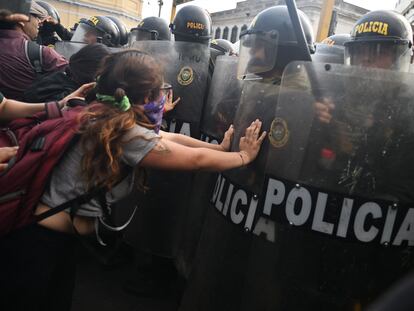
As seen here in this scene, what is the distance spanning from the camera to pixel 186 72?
3.17 metres

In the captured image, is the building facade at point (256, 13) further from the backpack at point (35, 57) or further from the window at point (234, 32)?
the backpack at point (35, 57)

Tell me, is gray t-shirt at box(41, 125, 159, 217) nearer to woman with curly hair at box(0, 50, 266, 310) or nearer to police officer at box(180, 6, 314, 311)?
woman with curly hair at box(0, 50, 266, 310)

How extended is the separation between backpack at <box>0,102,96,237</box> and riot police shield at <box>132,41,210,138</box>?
1.47 meters

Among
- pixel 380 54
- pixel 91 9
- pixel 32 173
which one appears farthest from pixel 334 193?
pixel 91 9

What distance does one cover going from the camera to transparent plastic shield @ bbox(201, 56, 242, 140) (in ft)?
8.71

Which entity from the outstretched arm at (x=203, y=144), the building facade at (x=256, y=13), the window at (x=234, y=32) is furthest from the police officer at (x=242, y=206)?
the window at (x=234, y=32)

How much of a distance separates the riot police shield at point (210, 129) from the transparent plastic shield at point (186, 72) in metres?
0.12

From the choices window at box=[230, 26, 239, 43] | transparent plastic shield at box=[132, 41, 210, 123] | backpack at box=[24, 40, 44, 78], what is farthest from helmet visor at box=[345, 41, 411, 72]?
window at box=[230, 26, 239, 43]

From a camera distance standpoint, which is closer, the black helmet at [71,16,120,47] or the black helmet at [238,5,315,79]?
the black helmet at [238,5,315,79]

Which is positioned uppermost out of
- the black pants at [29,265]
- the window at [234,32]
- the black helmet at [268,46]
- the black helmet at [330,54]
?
the window at [234,32]

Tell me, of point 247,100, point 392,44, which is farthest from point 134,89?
point 392,44

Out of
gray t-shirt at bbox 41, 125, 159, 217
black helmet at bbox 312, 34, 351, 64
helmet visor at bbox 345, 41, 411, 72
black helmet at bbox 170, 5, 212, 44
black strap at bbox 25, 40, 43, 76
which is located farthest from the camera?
black helmet at bbox 312, 34, 351, 64

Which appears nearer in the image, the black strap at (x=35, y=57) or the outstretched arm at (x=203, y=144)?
the outstretched arm at (x=203, y=144)

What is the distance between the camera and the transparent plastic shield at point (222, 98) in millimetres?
2656
